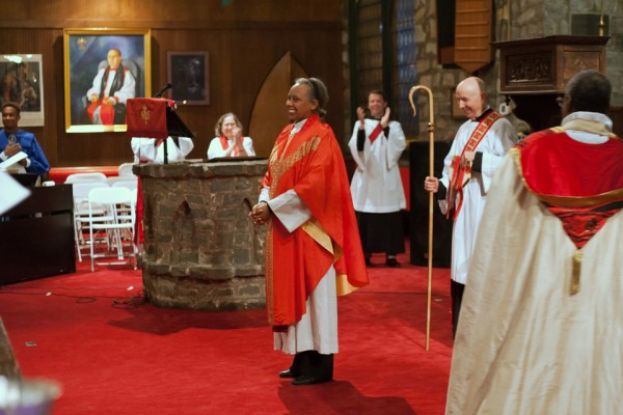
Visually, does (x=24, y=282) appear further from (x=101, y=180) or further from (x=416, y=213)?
(x=416, y=213)

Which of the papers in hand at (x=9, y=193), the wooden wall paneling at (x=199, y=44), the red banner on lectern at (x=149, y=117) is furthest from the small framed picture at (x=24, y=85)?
the papers in hand at (x=9, y=193)

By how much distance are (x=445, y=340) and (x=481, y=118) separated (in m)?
1.62

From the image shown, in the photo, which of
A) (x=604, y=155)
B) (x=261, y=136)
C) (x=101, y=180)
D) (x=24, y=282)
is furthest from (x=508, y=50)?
(x=261, y=136)

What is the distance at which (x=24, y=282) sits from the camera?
1027 centimetres

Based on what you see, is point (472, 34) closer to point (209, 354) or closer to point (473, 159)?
point (473, 159)

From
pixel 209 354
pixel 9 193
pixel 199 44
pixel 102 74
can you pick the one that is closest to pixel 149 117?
pixel 209 354

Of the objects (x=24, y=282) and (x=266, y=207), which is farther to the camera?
(x=24, y=282)

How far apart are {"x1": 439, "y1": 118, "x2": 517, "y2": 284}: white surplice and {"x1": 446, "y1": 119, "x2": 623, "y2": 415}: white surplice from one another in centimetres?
246

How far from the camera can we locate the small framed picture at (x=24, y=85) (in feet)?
47.2

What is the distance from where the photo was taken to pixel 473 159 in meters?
6.36

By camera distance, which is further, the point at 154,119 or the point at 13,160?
the point at 13,160

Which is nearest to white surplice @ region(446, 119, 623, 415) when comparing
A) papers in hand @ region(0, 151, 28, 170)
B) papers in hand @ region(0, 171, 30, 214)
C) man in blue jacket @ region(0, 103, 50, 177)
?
papers in hand @ region(0, 171, 30, 214)

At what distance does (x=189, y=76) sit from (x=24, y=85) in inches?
88.5

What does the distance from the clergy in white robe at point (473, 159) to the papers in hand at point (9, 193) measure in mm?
4442
